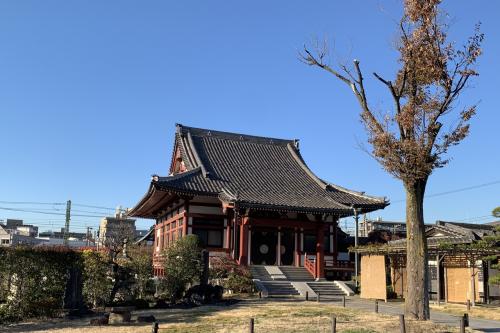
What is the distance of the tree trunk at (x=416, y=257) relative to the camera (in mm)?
14812

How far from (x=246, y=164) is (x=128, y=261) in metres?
16.8

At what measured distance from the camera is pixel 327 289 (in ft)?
91.8

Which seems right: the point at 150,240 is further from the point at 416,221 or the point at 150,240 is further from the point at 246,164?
the point at 416,221

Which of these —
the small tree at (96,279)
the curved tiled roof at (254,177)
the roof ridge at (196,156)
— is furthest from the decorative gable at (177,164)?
the small tree at (96,279)

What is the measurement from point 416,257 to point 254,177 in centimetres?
2083

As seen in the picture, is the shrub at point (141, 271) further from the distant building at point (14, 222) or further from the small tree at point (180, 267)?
the distant building at point (14, 222)

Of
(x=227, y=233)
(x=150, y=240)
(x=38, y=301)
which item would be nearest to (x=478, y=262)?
(x=227, y=233)

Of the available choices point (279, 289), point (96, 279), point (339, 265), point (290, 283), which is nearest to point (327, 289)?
point (290, 283)

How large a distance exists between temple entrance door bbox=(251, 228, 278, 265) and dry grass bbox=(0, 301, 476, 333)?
12.7 m

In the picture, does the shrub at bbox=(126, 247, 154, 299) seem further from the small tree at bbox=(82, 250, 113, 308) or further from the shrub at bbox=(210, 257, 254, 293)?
the shrub at bbox=(210, 257, 254, 293)

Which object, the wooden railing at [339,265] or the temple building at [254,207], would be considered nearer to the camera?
the temple building at [254,207]

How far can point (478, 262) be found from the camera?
25.1 m

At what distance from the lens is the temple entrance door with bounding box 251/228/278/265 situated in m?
32.4

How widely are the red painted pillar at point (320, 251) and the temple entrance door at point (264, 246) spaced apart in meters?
2.76
